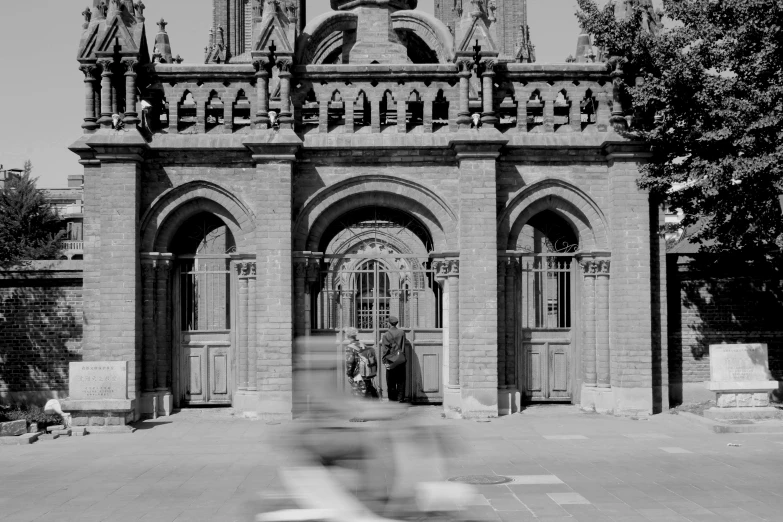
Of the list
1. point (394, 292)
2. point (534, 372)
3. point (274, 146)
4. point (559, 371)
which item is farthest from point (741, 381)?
point (274, 146)

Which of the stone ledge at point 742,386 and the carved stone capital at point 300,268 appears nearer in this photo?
the stone ledge at point 742,386

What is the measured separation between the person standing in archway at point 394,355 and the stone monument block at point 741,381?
5633mm

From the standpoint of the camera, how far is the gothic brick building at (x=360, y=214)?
17125 mm

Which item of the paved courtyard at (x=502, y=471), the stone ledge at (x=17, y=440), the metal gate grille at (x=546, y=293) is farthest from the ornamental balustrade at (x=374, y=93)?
the stone ledge at (x=17, y=440)

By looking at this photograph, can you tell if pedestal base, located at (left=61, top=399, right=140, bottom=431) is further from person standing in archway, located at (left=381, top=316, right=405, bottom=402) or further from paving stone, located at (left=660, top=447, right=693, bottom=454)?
paving stone, located at (left=660, top=447, right=693, bottom=454)

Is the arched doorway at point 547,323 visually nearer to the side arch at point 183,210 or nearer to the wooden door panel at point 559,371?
the wooden door panel at point 559,371

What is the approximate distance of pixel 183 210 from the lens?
1773cm

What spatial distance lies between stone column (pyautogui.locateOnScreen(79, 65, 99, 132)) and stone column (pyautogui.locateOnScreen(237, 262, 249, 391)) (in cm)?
390

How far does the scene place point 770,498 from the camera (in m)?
9.89

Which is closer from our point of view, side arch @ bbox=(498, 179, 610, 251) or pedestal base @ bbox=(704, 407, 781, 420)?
pedestal base @ bbox=(704, 407, 781, 420)

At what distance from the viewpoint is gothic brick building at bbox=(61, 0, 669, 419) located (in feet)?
56.2

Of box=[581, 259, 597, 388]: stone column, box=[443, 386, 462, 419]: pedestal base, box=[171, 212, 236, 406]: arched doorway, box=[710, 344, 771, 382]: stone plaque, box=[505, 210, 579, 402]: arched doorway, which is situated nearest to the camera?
box=[710, 344, 771, 382]: stone plaque

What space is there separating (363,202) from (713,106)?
21.7 feet

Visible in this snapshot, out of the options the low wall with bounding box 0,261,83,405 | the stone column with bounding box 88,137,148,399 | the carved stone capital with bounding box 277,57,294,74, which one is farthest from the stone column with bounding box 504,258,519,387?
the low wall with bounding box 0,261,83,405
